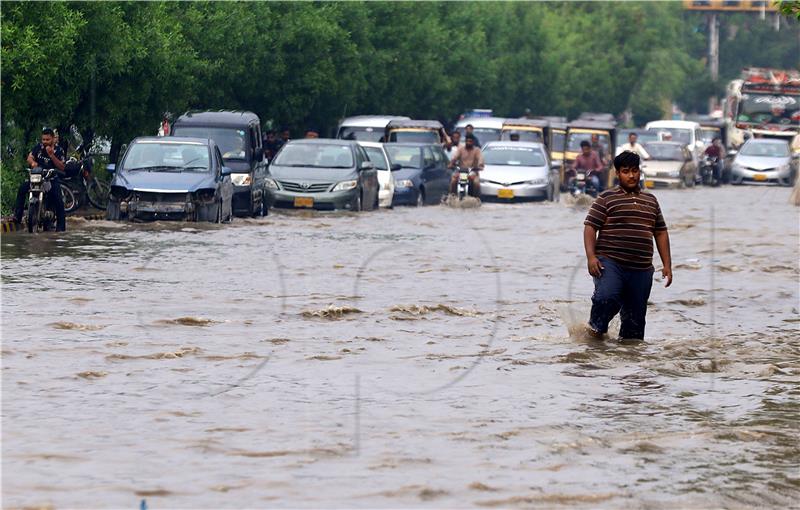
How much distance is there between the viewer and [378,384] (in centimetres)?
1155

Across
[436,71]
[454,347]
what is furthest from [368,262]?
[436,71]

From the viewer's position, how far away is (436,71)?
2162 inches

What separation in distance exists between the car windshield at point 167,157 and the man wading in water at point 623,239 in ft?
47.2

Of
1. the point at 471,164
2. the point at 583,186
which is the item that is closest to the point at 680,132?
the point at 583,186

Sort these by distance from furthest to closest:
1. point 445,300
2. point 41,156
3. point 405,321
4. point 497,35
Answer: point 497,35, point 41,156, point 445,300, point 405,321

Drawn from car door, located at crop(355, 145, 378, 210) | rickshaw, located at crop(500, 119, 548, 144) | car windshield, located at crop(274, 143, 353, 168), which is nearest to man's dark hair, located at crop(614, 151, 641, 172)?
car door, located at crop(355, 145, 378, 210)

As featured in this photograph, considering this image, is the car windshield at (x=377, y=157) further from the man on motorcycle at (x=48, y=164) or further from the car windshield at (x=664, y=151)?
the car windshield at (x=664, y=151)

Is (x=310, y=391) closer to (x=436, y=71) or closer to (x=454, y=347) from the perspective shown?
(x=454, y=347)

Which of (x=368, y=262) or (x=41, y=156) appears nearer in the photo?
(x=368, y=262)

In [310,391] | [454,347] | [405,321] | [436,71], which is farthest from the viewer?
[436,71]

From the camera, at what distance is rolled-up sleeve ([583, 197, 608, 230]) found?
1266cm

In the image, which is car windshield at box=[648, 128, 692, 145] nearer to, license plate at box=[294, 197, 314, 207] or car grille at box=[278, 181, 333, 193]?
car grille at box=[278, 181, 333, 193]

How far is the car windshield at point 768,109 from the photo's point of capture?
216 feet

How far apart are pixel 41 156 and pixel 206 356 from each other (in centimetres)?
1181
